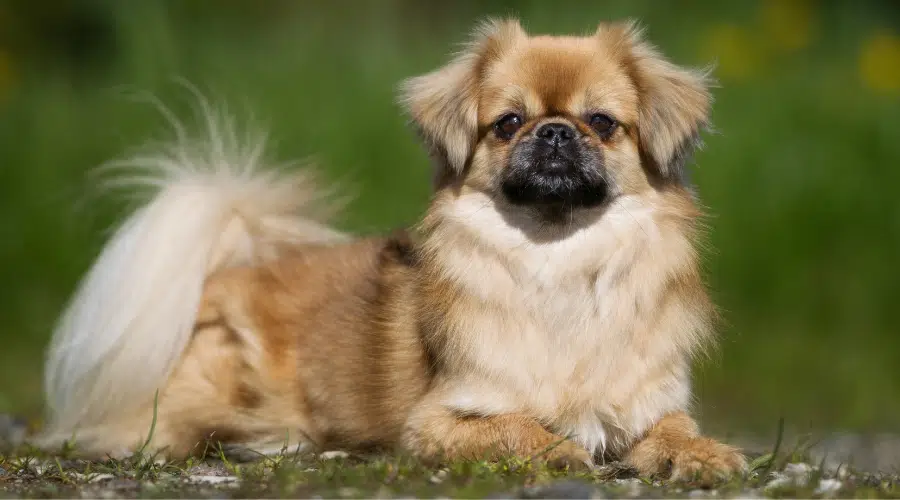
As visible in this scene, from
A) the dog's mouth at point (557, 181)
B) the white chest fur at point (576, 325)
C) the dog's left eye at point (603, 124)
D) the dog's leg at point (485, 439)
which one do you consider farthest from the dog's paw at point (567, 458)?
the dog's left eye at point (603, 124)

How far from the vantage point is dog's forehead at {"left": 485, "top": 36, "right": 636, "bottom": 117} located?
4387 millimetres

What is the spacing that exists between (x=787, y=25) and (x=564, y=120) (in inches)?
276

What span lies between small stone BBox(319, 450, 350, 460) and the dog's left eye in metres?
1.57

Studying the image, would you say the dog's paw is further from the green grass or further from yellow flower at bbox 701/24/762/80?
yellow flower at bbox 701/24/762/80

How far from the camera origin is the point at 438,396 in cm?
425

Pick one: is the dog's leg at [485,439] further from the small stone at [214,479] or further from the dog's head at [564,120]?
the dog's head at [564,120]

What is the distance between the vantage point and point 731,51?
1011 centimetres

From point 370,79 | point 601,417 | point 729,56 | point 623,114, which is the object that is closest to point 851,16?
point 729,56

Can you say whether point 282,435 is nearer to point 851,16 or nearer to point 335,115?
point 335,115

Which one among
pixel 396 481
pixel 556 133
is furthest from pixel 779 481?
pixel 556 133

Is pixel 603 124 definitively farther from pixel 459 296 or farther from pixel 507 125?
pixel 459 296

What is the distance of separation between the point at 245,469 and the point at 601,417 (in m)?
1.24

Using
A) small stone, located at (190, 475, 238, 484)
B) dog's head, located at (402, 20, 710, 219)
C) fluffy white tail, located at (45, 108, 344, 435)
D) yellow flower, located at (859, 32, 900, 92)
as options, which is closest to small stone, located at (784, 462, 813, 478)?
dog's head, located at (402, 20, 710, 219)

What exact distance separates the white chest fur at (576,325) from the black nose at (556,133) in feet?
1.08
